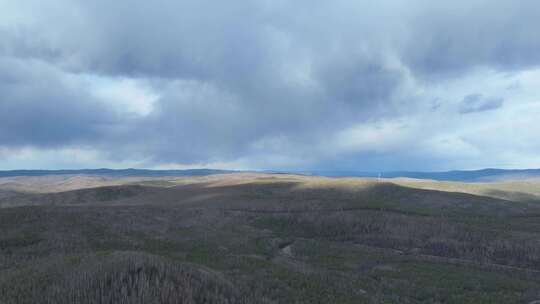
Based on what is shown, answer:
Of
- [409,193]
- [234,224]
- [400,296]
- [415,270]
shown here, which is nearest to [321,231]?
[234,224]

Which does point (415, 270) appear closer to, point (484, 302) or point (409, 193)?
point (484, 302)

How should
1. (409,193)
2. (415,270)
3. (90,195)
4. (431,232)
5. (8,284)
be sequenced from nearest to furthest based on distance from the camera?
(8,284), (415,270), (431,232), (409,193), (90,195)

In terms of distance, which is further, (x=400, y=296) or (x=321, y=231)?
(x=321, y=231)

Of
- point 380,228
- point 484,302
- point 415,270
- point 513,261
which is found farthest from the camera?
point 380,228

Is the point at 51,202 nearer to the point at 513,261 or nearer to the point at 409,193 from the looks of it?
the point at 409,193

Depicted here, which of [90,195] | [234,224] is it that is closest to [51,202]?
[90,195]

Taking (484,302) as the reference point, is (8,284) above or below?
above
